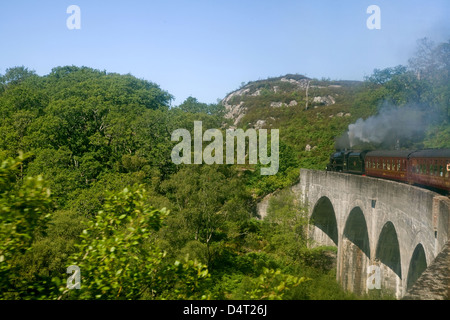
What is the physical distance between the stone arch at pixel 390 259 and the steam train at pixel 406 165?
272 centimetres

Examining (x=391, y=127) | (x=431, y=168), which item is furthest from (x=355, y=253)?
(x=391, y=127)

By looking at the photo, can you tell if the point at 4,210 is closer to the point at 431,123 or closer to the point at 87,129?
the point at 87,129

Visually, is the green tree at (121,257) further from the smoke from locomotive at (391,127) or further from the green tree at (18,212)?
the smoke from locomotive at (391,127)

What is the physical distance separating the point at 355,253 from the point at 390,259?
201 inches

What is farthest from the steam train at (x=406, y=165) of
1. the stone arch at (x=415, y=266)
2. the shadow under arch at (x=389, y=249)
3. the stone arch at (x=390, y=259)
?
the stone arch at (x=390, y=259)

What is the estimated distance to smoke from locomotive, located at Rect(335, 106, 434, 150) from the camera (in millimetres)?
34875

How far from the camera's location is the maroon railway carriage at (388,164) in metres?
17.3

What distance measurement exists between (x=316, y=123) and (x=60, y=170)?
46271 mm

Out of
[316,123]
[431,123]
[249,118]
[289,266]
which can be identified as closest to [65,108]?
[289,266]

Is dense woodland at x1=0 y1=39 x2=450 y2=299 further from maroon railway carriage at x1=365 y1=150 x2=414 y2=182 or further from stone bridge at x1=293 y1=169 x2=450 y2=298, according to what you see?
maroon railway carriage at x1=365 y1=150 x2=414 y2=182

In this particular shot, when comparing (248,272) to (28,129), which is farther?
(28,129)
